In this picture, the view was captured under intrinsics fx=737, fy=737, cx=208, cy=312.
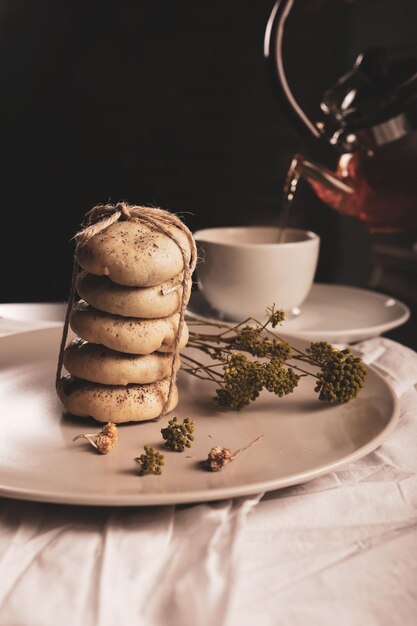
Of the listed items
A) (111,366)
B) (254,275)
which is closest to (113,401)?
(111,366)

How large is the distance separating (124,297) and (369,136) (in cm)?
71

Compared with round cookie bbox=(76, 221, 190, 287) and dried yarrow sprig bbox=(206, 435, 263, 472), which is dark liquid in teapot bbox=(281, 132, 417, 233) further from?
dried yarrow sprig bbox=(206, 435, 263, 472)

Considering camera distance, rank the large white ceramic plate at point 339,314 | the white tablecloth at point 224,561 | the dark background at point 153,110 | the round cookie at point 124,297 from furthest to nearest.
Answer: the dark background at point 153,110 → the large white ceramic plate at point 339,314 → the round cookie at point 124,297 → the white tablecloth at point 224,561

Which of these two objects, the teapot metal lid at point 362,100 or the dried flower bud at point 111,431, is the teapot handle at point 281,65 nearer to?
the teapot metal lid at point 362,100

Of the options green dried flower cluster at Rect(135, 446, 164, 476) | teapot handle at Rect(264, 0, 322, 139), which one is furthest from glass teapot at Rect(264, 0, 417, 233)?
green dried flower cluster at Rect(135, 446, 164, 476)

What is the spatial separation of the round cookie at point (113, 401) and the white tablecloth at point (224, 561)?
0.14m

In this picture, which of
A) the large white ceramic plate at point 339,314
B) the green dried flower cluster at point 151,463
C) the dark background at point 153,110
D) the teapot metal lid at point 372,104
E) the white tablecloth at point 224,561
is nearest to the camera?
the white tablecloth at point 224,561

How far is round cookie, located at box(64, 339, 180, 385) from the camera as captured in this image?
71cm

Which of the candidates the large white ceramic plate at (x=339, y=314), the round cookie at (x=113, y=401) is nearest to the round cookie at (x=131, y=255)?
the round cookie at (x=113, y=401)

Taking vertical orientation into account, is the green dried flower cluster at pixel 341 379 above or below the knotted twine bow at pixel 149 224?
below

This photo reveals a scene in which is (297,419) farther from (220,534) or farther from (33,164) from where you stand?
(33,164)

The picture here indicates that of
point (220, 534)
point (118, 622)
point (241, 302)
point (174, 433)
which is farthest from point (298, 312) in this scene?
point (118, 622)

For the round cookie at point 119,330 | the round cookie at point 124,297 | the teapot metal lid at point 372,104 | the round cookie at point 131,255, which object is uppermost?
the teapot metal lid at point 372,104

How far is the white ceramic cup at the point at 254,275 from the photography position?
1.15 meters
